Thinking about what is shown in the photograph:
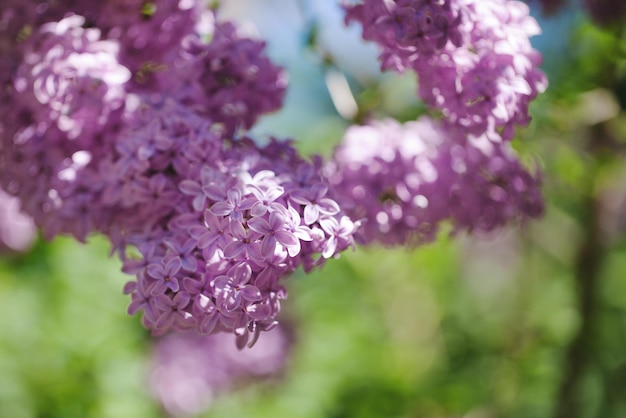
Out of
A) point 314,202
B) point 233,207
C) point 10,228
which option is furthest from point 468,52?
point 10,228

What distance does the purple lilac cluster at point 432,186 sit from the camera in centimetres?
166

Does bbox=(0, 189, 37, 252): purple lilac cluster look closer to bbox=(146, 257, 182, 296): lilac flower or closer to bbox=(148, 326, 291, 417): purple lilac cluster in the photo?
bbox=(148, 326, 291, 417): purple lilac cluster

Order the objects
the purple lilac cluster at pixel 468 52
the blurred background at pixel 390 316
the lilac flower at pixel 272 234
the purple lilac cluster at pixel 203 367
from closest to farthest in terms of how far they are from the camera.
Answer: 1. the lilac flower at pixel 272 234
2. the purple lilac cluster at pixel 468 52
3. the blurred background at pixel 390 316
4. the purple lilac cluster at pixel 203 367

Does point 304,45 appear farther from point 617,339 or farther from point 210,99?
point 617,339

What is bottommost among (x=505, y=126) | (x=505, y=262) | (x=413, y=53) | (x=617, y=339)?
(x=505, y=262)

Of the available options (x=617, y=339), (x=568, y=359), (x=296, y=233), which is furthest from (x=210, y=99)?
(x=617, y=339)

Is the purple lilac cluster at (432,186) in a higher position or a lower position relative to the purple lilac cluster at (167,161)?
lower

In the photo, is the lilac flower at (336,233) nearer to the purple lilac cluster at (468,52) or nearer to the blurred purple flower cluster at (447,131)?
the blurred purple flower cluster at (447,131)

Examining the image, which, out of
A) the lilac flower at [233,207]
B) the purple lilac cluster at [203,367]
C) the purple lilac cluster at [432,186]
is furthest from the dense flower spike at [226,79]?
the purple lilac cluster at [203,367]

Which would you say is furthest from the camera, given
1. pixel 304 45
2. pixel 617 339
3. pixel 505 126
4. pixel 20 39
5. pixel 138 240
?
pixel 617 339

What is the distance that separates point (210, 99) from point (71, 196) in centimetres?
30

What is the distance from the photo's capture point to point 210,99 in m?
1.50

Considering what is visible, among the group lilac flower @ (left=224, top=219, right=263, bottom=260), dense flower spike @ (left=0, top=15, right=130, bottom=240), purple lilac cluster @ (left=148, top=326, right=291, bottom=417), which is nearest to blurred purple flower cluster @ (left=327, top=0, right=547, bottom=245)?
lilac flower @ (left=224, top=219, right=263, bottom=260)

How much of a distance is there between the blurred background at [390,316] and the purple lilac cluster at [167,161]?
588 mm
